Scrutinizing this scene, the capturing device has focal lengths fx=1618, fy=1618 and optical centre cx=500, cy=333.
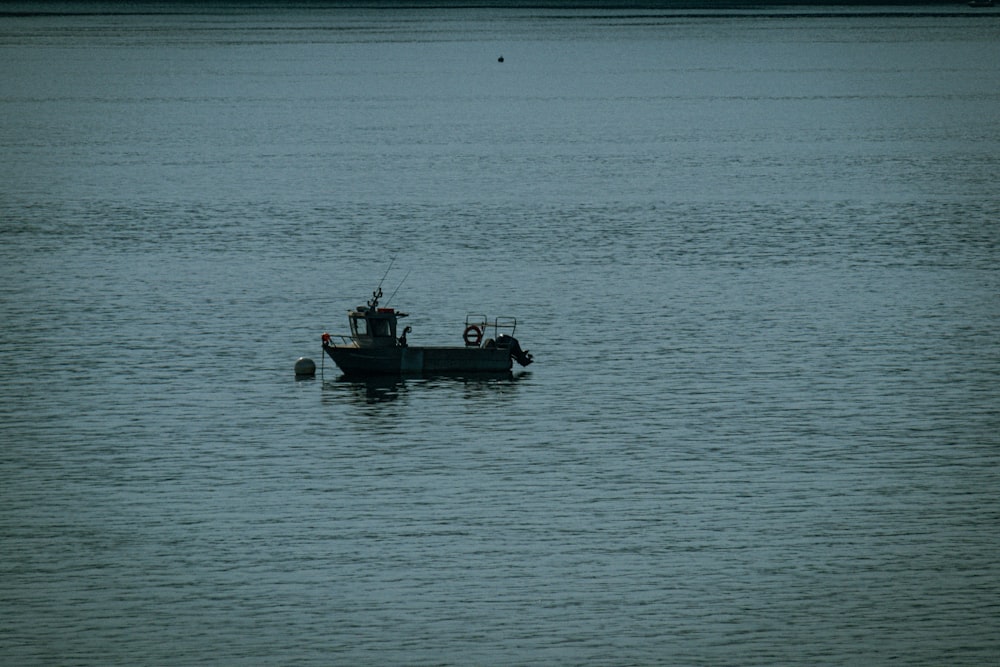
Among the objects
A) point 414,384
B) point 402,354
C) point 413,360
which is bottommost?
point 414,384

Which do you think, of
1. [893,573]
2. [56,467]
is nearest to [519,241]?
[56,467]

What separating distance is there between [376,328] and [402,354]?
6.46 feet

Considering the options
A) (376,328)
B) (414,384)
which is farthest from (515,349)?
(376,328)

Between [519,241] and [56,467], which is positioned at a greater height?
[519,241]

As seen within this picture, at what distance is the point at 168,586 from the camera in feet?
169

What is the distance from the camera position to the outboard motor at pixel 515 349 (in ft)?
263

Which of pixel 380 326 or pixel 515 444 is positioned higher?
pixel 380 326

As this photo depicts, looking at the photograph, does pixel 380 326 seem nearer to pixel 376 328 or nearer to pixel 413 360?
pixel 376 328

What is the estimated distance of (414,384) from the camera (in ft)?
260

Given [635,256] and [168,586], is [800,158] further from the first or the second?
[168,586]

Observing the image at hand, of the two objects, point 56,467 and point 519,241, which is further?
point 519,241

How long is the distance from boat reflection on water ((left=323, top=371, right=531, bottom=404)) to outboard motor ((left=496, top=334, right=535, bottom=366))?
82cm

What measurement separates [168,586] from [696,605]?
16732 millimetres

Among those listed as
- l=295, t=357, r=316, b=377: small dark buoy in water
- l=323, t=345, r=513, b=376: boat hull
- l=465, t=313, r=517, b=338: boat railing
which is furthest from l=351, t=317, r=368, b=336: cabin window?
l=465, t=313, r=517, b=338: boat railing
